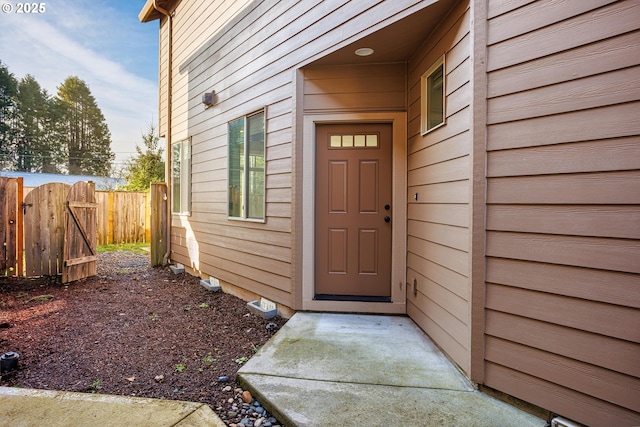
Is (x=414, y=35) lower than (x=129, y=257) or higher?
higher

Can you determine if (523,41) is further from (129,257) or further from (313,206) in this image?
(129,257)

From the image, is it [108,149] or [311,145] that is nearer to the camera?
[311,145]

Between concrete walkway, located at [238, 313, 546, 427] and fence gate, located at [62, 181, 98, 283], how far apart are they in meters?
4.31

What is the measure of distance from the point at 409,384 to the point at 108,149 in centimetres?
2792

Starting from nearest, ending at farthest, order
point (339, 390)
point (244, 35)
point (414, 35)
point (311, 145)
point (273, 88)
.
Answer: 1. point (339, 390)
2. point (414, 35)
3. point (311, 145)
4. point (273, 88)
5. point (244, 35)

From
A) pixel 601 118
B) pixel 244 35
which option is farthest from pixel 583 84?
pixel 244 35

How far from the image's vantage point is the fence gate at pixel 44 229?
5012 mm

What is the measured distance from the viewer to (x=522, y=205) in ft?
6.24

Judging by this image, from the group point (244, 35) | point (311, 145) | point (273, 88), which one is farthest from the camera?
point (244, 35)

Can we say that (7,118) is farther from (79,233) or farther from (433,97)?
(433,97)

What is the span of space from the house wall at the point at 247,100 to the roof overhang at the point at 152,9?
0.32 metres

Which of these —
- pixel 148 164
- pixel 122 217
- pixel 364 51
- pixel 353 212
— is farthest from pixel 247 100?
pixel 148 164

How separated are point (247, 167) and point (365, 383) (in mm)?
3127

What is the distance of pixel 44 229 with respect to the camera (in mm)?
5098
